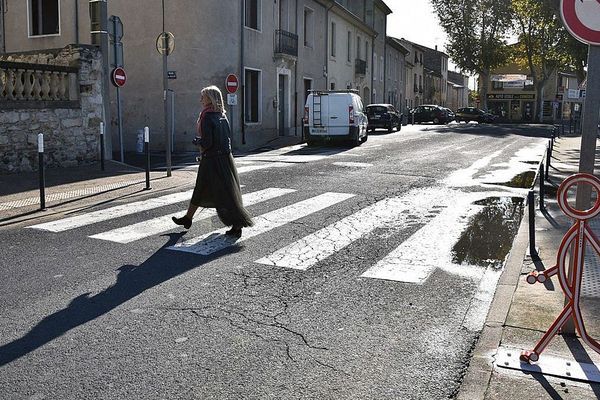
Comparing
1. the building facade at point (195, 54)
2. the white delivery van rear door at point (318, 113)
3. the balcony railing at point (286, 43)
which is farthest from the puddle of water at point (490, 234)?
the balcony railing at point (286, 43)

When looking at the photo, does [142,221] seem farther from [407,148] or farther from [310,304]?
[407,148]

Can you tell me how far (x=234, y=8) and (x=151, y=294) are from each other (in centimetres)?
1846

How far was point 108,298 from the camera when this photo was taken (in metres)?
5.04

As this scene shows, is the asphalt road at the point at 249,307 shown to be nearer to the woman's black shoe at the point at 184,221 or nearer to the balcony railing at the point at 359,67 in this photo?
the woman's black shoe at the point at 184,221

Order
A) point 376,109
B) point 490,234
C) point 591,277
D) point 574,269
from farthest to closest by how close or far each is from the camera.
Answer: point 376,109 → point 490,234 → point 591,277 → point 574,269

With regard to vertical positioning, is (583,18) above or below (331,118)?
above

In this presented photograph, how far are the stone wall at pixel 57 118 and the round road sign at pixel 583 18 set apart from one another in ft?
35.1

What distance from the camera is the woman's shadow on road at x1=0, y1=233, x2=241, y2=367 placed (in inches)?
160

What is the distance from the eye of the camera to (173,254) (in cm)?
651

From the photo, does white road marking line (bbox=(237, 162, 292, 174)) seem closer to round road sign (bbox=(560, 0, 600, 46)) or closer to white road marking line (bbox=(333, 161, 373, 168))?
white road marking line (bbox=(333, 161, 373, 168))

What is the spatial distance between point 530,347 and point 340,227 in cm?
418

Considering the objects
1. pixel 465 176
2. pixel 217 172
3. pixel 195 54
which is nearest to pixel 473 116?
pixel 195 54

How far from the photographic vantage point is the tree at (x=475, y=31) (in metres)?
58.8

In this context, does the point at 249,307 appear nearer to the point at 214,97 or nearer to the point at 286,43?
the point at 214,97
